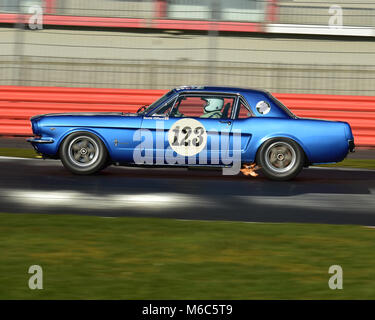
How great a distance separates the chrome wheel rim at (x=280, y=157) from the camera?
1065cm

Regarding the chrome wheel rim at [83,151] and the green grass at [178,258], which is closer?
the green grass at [178,258]

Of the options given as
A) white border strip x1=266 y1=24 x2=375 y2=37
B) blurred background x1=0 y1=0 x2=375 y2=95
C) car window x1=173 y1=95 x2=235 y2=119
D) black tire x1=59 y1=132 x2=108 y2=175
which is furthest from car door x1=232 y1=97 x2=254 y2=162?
white border strip x1=266 y1=24 x2=375 y2=37

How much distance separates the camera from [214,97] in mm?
10766

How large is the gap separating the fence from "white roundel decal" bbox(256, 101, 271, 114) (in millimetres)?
5379

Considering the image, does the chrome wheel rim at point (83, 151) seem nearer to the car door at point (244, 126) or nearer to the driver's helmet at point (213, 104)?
the driver's helmet at point (213, 104)

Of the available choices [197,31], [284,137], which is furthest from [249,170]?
[197,31]

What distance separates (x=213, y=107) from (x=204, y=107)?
131 mm

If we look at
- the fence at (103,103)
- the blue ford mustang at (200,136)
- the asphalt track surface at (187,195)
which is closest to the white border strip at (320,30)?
the fence at (103,103)

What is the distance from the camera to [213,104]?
10727 millimetres

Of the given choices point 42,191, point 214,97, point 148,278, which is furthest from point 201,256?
point 214,97

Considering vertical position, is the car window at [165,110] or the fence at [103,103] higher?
the fence at [103,103]

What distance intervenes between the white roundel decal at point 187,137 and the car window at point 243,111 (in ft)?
1.99

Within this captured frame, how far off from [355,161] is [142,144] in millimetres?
4987

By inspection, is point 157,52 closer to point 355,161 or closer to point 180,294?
point 355,161
